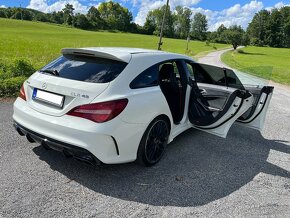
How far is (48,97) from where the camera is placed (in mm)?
3459

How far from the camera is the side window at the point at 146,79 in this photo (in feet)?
11.6

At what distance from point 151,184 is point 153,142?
0.60 meters

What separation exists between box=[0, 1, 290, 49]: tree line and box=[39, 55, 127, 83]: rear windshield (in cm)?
10005

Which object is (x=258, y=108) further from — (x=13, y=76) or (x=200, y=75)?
(x=13, y=76)

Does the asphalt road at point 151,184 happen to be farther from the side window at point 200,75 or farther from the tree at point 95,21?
the tree at point 95,21

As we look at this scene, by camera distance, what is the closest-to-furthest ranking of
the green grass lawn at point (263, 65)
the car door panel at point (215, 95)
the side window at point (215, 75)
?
the car door panel at point (215, 95) → the side window at point (215, 75) → the green grass lawn at point (263, 65)

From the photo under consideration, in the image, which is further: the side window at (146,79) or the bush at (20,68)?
Result: the bush at (20,68)

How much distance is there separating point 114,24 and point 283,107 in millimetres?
117655

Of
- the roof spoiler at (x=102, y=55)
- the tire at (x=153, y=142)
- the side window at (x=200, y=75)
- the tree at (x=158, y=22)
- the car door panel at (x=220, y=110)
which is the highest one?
the tree at (x=158, y=22)

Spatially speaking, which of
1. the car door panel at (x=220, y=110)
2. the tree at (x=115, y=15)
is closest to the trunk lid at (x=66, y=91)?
the car door panel at (x=220, y=110)

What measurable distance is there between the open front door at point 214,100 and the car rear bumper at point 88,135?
1.46 m

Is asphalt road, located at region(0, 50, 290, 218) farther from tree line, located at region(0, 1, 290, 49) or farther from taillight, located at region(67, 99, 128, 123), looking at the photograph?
tree line, located at region(0, 1, 290, 49)

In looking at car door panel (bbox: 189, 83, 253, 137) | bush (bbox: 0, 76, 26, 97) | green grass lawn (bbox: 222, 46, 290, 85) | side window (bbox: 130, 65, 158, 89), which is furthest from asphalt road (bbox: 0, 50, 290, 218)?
bush (bbox: 0, 76, 26, 97)

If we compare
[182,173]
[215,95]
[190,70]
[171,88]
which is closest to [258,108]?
[215,95]
